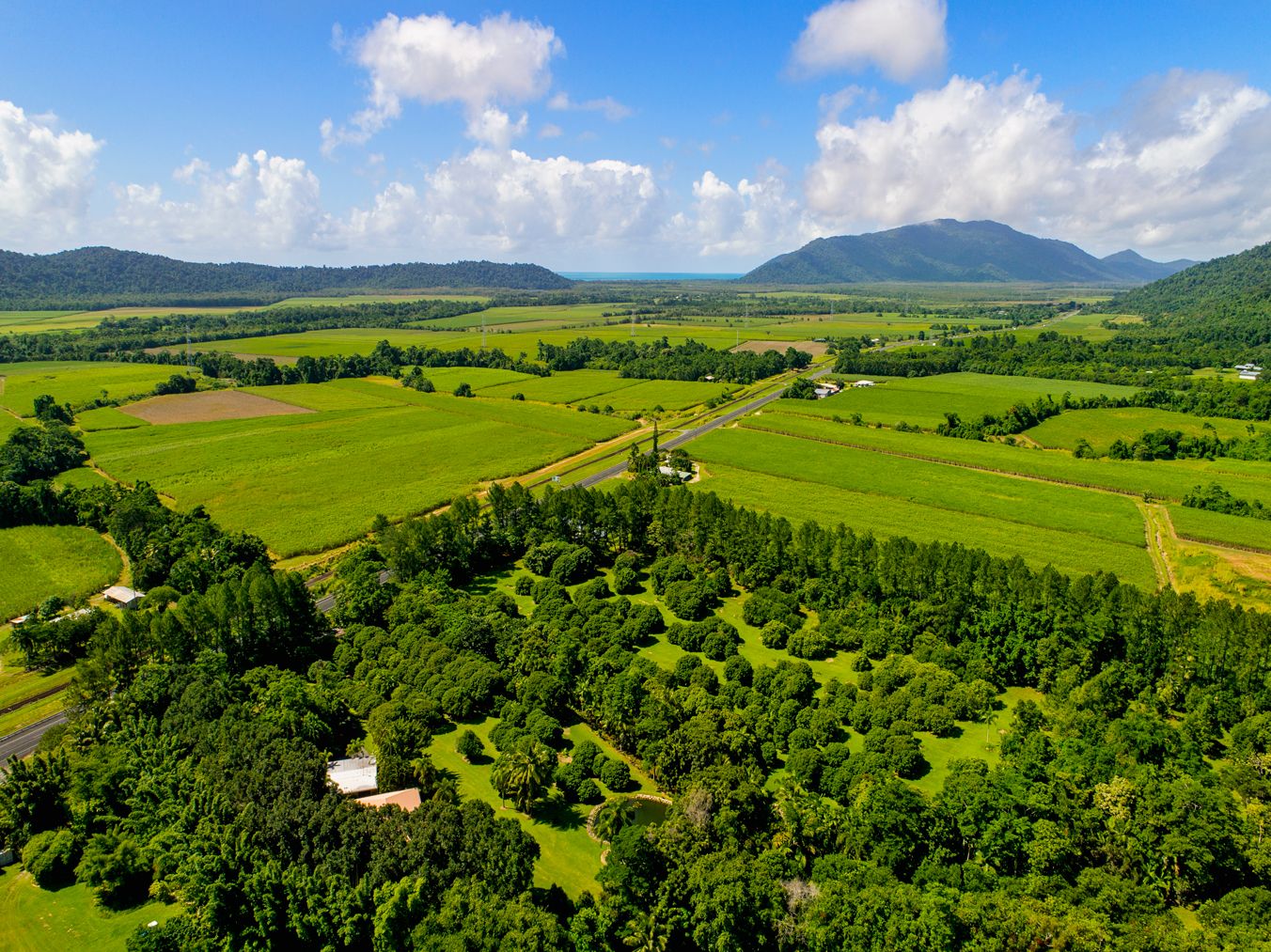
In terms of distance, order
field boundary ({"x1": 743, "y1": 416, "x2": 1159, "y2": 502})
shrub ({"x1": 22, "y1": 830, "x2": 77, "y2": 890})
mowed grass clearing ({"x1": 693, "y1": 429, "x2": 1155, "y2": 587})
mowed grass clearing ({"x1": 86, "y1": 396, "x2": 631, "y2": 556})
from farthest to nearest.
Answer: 1. field boundary ({"x1": 743, "y1": 416, "x2": 1159, "y2": 502})
2. mowed grass clearing ({"x1": 86, "y1": 396, "x2": 631, "y2": 556})
3. mowed grass clearing ({"x1": 693, "y1": 429, "x2": 1155, "y2": 587})
4. shrub ({"x1": 22, "y1": 830, "x2": 77, "y2": 890})

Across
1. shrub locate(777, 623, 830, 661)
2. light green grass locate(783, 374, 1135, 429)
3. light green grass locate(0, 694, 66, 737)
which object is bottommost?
light green grass locate(0, 694, 66, 737)

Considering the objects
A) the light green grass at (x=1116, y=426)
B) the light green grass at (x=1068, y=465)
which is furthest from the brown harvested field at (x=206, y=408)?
the light green grass at (x=1116, y=426)

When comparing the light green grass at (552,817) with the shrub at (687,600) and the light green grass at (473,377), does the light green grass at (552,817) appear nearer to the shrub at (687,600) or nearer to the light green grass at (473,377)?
the shrub at (687,600)

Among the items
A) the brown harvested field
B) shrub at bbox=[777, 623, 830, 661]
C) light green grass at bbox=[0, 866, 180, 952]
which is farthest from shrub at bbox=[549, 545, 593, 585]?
the brown harvested field

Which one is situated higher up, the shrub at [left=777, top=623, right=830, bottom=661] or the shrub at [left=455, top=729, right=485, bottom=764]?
the shrub at [left=777, top=623, right=830, bottom=661]

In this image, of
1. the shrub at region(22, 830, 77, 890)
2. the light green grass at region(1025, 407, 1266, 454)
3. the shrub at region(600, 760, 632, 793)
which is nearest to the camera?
the shrub at region(22, 830, 77, 890)

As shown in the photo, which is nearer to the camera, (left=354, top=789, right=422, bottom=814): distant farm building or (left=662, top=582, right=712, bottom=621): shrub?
(left=354, top=789, right=422, bottom=814): distant farm building

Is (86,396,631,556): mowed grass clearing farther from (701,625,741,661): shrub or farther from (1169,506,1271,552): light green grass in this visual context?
(1169,506,1271,552): light green grass
